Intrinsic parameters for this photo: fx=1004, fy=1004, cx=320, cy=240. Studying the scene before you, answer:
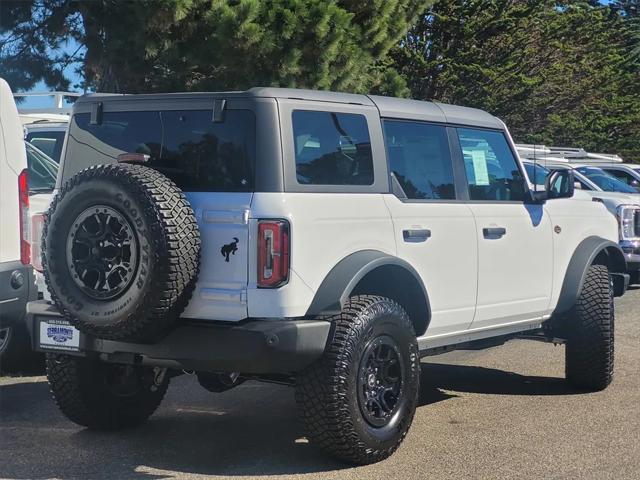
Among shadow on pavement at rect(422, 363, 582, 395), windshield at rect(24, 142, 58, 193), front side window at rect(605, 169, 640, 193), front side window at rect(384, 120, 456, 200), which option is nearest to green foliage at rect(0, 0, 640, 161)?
front side window at rect(605, 169, 640, 193)

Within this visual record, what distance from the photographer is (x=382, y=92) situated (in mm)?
17922

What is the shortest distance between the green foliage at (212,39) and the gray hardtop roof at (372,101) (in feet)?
26.4

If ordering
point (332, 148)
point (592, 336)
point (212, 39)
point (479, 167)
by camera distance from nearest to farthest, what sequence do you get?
point (332, 148), point (479, 167), point (592, 336), point (212, 39)

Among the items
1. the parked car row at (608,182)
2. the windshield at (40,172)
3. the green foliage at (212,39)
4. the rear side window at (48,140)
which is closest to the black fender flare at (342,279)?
the parked car row at (608,182)

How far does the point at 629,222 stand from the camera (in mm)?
13305

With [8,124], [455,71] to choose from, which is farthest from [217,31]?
[455,71]

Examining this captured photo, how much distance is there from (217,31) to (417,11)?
15.6ft

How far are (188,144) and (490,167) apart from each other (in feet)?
7.50

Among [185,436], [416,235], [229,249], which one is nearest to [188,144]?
[229,249]

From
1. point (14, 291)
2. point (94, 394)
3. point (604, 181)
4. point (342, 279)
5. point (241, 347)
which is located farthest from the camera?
point (604, 181)

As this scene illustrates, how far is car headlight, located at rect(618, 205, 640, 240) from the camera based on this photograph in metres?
13.1

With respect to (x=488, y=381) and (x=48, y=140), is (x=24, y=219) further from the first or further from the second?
(x=48, y=140)

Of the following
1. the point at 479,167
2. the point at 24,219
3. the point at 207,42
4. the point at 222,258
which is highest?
the point at 207,42

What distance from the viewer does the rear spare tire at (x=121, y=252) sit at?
4812 millimetres
